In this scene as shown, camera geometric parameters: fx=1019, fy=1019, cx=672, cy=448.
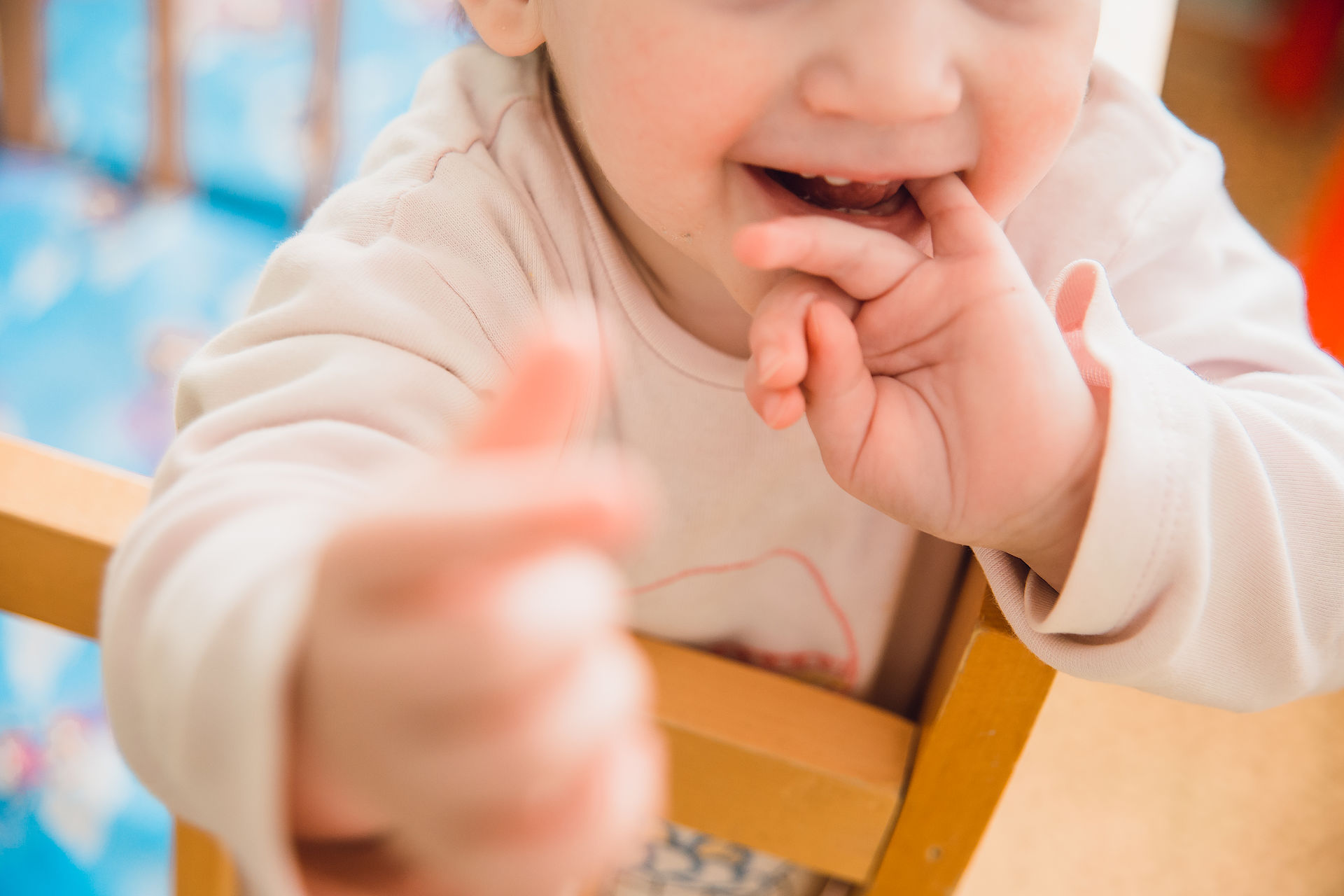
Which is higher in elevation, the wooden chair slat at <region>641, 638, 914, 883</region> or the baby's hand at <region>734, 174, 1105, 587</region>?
the baby's hand at <region>734, 174, 1105, 587</region>

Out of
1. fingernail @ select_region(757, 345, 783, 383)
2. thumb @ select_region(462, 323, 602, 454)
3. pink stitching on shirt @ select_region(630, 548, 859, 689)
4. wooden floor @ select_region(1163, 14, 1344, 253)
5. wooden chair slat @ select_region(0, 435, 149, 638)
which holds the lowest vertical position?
pink stitching on shirt @ select_region(630, 548, 859, 689)

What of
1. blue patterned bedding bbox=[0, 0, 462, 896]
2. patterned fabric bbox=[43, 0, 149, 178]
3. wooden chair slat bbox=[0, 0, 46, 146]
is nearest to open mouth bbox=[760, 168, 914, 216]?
blue patterned bedding bbox=[0, 0, 462, 896]

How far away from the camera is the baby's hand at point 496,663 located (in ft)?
0.62

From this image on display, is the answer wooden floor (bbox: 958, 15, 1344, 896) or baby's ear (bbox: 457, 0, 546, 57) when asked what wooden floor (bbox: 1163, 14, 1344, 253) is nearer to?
wooden floor (bbox: 958, 15, 1344, 896)

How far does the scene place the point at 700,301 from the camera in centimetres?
55

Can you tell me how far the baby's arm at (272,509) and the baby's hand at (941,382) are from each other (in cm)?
13

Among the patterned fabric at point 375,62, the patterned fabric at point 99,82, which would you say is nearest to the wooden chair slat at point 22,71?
the patterned fabric at point 99,82

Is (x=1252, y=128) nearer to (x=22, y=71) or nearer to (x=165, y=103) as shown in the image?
(x=165, y=103)

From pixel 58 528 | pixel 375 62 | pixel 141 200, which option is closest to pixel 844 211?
pixel 58 528

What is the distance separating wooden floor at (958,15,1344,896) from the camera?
2.50 feet

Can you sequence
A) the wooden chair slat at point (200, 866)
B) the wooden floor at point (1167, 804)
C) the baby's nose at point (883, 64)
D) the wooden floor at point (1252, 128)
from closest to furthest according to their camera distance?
the baby's nose at point (883, 64), the wooden chair slat at point (200, 866), the wooden floor at point (1167, 804), the wooden floor at point (1252, 128)

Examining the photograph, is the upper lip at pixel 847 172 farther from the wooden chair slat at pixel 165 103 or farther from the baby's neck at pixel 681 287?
the wooden chair slat at pixel 165 103

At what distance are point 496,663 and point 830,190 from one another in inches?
12.6

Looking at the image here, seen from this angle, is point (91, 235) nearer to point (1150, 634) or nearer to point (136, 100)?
point (136, 100)
